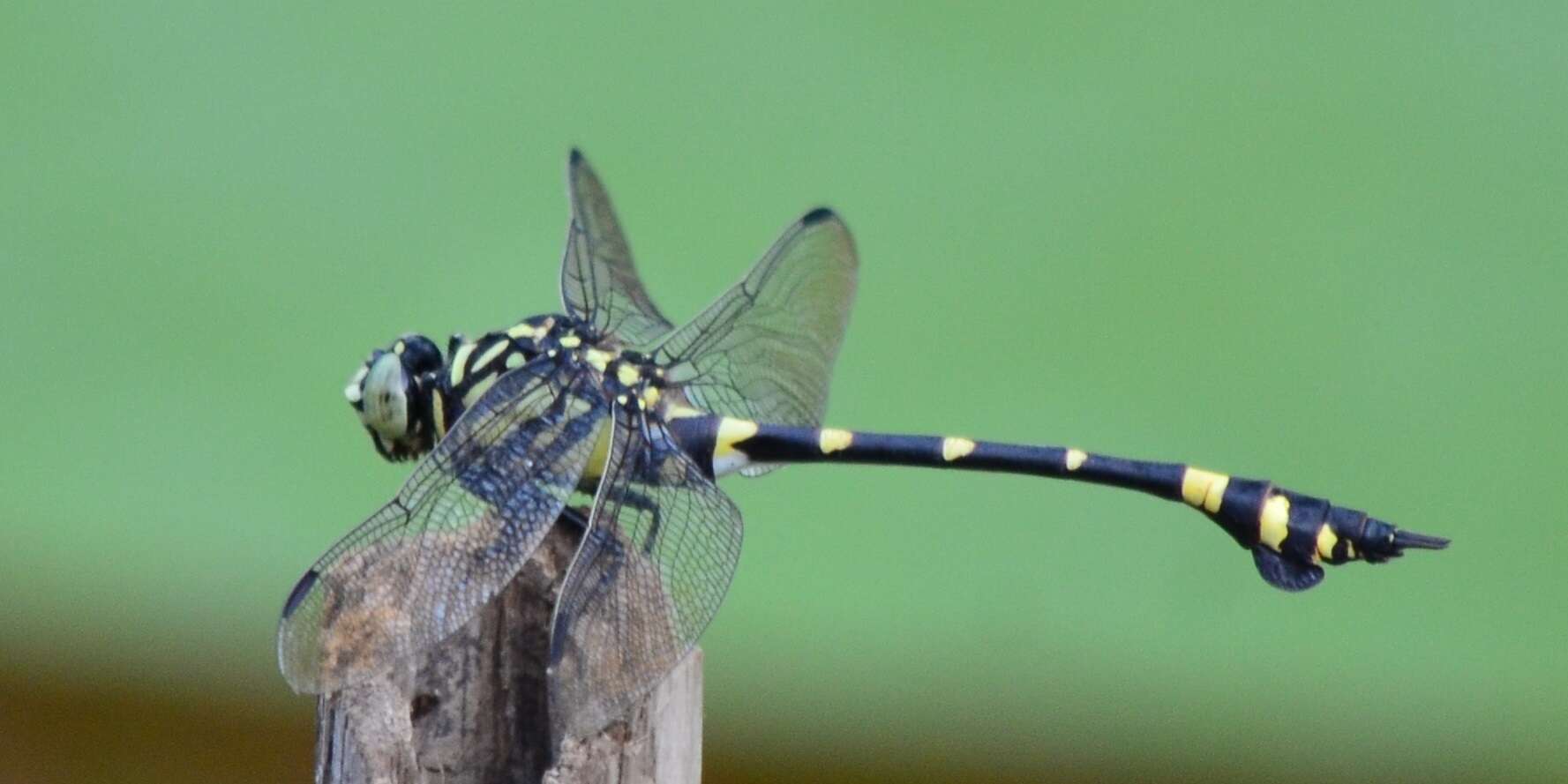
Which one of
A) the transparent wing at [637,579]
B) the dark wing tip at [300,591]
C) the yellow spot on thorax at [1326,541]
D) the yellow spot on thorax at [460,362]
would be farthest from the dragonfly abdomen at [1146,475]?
the dark wing tip at [300,591]

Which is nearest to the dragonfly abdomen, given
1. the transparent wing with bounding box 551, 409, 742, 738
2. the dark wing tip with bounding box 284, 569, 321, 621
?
the transparent wing with bounding box 551, 409, 742, 738

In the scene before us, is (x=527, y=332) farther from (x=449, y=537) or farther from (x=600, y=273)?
(x=449, y=537)

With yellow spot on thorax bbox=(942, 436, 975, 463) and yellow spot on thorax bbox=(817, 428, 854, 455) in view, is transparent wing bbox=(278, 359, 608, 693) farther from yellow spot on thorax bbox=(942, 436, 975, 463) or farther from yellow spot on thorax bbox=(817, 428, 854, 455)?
yellow spot on thorax bbox=(942, 436, 975, 463)

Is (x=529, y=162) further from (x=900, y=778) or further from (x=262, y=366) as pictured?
(x=900, y=778)

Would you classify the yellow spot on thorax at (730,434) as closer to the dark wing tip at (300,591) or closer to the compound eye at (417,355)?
the compound eye at (417,355)

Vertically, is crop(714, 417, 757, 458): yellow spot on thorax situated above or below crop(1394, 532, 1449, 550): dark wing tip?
above

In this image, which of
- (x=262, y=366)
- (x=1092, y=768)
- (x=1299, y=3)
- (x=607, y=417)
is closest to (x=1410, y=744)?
(x=1092, y=768)

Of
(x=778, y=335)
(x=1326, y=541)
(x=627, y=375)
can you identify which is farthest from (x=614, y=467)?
(x=1326, y=541)
